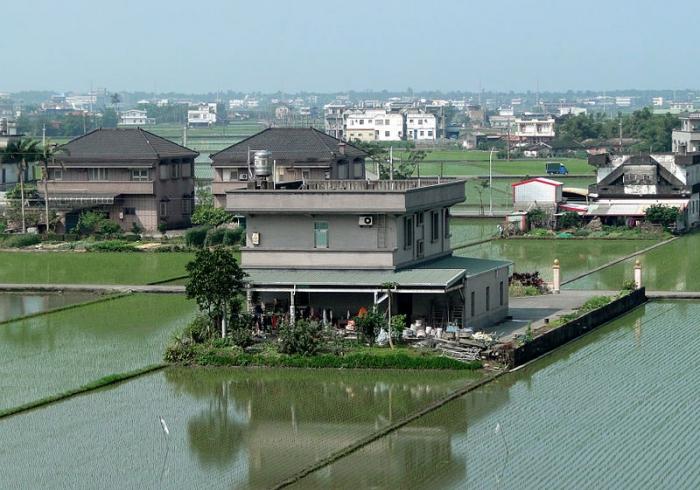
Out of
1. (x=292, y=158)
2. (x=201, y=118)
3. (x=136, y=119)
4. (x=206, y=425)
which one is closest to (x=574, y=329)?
(x=206, y=425)

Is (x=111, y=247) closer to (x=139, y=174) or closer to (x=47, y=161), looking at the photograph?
(x=139, y=174)

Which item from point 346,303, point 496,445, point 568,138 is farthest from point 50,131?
point 496,445

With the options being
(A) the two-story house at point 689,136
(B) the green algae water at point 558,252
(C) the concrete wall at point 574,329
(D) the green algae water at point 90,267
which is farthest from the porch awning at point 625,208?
(A) the two-story house at point 689,136

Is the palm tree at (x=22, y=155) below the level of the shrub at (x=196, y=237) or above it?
above

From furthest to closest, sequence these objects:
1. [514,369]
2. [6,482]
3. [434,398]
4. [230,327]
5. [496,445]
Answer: [230,327], [514,369], [434,398], [496,445], [6,482]

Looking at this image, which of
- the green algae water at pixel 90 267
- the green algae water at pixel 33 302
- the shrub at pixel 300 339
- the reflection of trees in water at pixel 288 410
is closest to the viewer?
the reflection of trees in water at pixel 288 410

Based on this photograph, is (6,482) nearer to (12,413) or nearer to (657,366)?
(12,413)

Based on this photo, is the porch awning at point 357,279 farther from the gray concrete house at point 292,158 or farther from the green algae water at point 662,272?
the gray concrete house at point 292,158
